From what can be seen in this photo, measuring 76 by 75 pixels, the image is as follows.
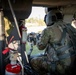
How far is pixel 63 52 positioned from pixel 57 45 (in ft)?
0.40

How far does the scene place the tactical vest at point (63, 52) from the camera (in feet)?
10.3

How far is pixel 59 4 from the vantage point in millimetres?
3570

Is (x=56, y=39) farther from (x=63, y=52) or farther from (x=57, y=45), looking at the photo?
(x=63, y=52)

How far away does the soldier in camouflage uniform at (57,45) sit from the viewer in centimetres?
315

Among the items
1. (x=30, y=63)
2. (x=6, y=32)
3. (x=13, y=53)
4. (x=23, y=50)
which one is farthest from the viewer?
(x=30, y=63)

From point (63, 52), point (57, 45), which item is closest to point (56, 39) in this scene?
point (57, 45)

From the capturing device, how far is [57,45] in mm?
3160

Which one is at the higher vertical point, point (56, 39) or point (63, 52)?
point (56, 39)

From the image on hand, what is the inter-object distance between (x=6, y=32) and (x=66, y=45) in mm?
959

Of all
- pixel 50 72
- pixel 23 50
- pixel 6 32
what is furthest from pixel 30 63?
pixel 6 32

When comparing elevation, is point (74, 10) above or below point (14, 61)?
above

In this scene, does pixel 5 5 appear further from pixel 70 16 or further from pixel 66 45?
pixel 70 16

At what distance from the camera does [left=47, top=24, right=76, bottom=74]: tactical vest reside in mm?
3139

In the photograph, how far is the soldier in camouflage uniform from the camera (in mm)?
3146
